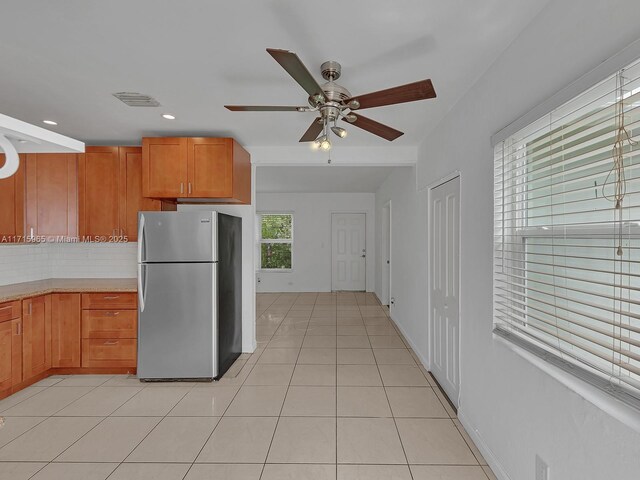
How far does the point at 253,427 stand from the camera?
96.2 inches

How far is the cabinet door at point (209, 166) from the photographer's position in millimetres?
3320

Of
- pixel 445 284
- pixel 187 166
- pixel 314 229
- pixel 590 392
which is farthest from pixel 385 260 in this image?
pixel 590 392

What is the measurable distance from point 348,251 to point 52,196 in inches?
228

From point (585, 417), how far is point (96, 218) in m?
4.21

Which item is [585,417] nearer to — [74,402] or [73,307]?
[74,402]

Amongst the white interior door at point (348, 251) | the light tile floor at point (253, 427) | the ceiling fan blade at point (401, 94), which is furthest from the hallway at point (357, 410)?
the white interior door at point (348, 251)

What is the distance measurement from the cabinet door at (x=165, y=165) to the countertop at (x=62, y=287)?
98 cm

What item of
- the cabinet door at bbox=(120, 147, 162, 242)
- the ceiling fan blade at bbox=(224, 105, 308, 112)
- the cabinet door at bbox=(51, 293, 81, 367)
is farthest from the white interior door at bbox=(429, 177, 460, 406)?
the cabinet door at bbox=(51, 293, 81, 367)

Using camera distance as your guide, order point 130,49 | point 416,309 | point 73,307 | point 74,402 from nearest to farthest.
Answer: point 130,49 → point 74,402 → point 73,307 → point 416,309

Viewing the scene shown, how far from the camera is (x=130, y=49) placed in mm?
1898

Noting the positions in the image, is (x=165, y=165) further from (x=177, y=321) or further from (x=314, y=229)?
(x=314, y=229)

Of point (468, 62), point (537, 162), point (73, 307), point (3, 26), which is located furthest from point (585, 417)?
point (73, 307)

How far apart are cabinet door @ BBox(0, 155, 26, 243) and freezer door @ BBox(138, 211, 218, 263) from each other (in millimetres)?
1445

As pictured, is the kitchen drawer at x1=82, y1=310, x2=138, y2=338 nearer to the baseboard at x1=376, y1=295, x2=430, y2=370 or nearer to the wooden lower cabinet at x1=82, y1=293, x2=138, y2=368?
the wooden lower cabinet at x1=82, y1=293, x2=138, y2=368
